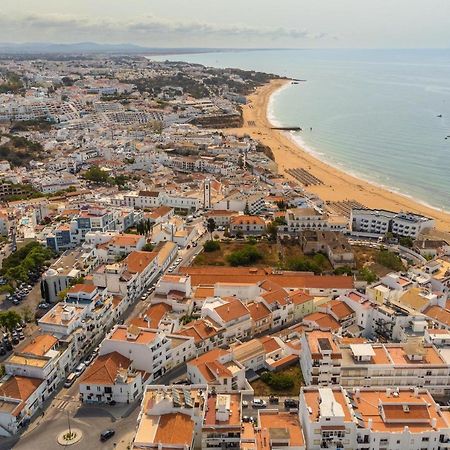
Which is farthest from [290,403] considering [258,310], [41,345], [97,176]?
[97,176]

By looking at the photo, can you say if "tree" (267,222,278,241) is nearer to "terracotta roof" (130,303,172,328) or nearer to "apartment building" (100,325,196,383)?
"terracotta roof" (130,303,172,328)

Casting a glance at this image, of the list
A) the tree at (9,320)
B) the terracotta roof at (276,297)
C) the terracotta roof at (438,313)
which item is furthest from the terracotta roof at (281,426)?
the tree at (9,320)

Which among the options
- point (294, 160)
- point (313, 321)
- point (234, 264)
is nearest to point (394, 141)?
point (294, 160)

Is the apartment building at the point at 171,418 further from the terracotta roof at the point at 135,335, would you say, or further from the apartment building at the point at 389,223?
the apartment building at the point at 389,223

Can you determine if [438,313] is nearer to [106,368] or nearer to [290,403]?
[290,403]

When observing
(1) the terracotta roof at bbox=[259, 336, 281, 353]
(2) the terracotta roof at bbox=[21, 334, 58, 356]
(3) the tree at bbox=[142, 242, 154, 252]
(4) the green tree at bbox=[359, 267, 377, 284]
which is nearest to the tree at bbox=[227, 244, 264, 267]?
(3) the tree at bbox=[142, 242, 154, 252]

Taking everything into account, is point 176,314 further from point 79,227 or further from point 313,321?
point 79,227
